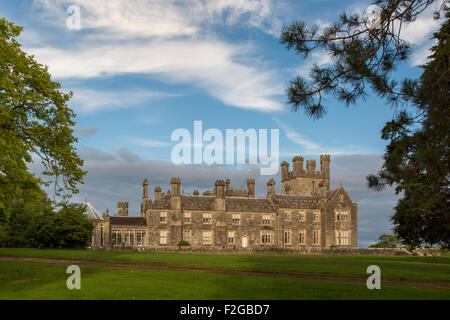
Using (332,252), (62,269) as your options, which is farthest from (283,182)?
(62,269)

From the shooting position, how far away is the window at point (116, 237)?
60.5 meters

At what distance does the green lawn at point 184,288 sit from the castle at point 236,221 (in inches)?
1577

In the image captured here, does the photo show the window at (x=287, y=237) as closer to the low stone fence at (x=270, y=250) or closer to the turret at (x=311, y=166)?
the low stone fence at (x=270, y=250)

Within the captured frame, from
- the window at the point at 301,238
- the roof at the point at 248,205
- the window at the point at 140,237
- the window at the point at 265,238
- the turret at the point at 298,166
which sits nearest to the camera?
the window at the point at 140,237

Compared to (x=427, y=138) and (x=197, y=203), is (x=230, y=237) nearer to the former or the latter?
(x=197, y=203)

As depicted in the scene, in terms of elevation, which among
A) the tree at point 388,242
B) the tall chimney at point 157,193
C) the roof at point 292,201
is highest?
the tall chimney at point 157,193

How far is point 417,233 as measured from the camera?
116 ft

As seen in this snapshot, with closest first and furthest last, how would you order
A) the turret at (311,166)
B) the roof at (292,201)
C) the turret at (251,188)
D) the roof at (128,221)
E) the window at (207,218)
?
the roof at (128,221)
the window at (207,218)
the roof at (292,201)
the turret at (251,188)
the turret at (311,166)

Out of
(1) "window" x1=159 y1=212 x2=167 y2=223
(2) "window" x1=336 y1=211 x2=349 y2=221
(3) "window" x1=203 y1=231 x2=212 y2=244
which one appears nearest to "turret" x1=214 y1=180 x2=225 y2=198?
(3) "window" x1=203 y1=231 x2=212 y2=244

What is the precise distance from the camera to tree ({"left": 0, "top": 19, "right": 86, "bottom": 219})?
22.1m

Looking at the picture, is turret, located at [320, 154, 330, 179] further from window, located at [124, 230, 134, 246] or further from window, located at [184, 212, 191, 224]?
window, located at [124, 230, 134, 246]

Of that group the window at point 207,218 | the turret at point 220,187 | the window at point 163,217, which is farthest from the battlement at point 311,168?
the window at point 163,217

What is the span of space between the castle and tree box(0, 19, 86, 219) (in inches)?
1472
